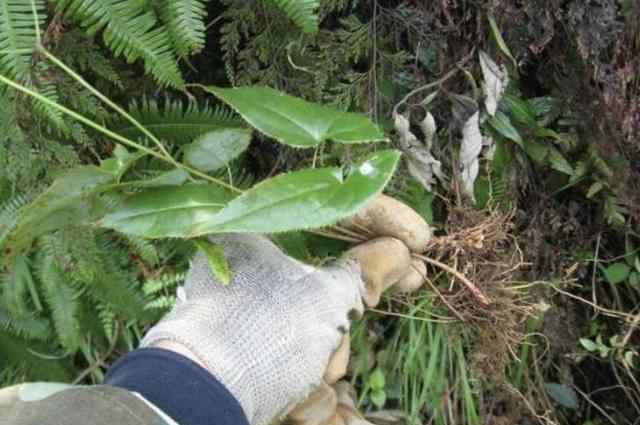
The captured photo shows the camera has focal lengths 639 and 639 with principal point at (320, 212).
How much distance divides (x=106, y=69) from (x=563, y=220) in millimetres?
1329

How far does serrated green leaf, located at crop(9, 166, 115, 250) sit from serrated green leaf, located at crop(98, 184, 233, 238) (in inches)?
2.2

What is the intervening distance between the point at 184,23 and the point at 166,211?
465mm

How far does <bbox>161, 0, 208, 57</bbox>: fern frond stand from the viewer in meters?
1.30

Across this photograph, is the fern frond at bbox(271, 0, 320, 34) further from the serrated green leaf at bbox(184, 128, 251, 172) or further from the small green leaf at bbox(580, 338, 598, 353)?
the small green leaf at bbox(580, 338, 598, 353)

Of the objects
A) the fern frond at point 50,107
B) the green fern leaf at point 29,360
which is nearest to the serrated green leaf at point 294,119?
the fern frond at point 50,107

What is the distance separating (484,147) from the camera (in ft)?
5.58

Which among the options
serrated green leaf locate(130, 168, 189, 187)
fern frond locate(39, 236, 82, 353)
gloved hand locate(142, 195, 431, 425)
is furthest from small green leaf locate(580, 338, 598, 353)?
fern frond locate(39, 236, 82, 353)

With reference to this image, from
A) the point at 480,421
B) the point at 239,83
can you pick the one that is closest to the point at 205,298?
the point at 239,83

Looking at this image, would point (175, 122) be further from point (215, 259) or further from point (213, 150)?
point (215, 259)

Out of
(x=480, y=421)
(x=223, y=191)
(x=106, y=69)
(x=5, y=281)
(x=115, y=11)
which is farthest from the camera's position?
(x=480, y=421)

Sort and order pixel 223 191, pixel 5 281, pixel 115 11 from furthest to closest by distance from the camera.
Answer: pixel 5 281 → pixel 115 11 → pixel 223 191

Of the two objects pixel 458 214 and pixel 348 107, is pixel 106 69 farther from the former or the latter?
pixel 458 214

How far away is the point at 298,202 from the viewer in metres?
0.95

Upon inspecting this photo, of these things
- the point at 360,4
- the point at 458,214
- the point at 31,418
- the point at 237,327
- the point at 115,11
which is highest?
the point at 115,11
